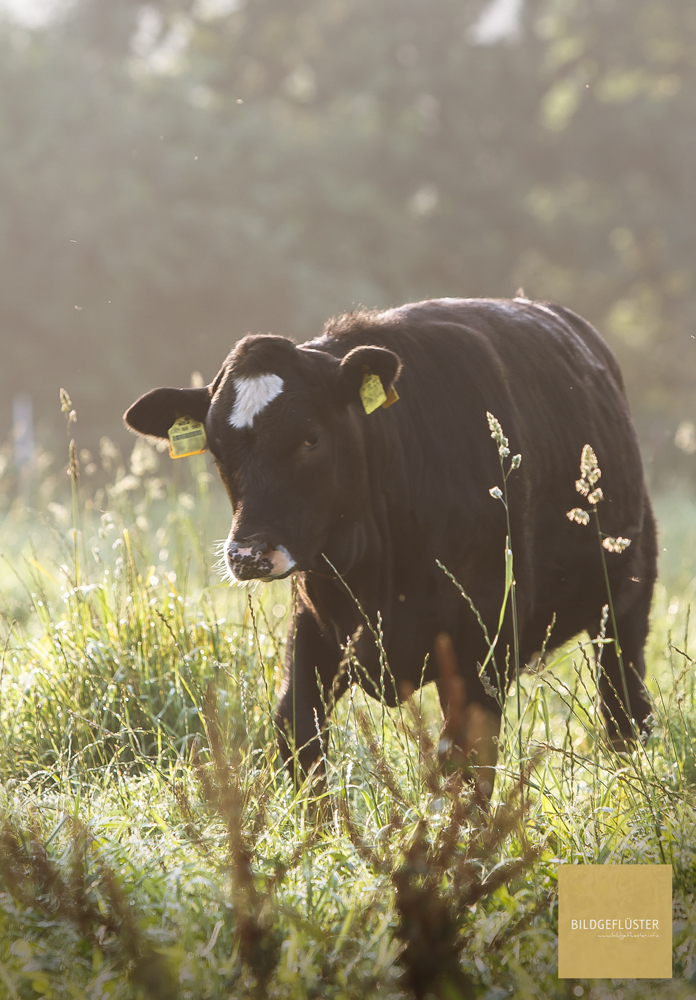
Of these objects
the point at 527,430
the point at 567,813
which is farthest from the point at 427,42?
the point at 567,813

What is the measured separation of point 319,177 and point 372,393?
17.3 meters

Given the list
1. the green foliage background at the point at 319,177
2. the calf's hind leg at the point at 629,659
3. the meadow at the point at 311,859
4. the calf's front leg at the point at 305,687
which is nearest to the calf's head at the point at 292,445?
the calf's front leg at the point at 305,687

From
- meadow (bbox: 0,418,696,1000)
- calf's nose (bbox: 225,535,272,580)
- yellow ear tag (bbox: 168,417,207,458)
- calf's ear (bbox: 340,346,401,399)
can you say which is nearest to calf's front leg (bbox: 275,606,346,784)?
meadow (bbox: 0,418,696,1000)

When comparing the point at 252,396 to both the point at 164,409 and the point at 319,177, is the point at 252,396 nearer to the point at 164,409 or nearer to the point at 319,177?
the point at 164,409

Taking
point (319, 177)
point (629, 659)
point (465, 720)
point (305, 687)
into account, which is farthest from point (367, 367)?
point (319, 177)

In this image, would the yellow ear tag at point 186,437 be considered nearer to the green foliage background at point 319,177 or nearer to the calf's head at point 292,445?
the calf's head at point 292,445

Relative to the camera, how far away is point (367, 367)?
11.1 ft

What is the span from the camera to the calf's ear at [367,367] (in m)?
3.31

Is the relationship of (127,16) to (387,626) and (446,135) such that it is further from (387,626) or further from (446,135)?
(387,626)

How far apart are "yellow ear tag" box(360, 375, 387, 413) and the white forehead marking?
0.96 ft

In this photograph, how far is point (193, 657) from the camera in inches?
Answer: 152

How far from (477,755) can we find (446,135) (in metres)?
20.6

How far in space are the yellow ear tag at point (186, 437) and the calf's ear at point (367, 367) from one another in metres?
0.58

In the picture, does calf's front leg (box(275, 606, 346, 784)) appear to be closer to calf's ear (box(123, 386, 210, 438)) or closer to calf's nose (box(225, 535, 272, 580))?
calf's nose (box(225, 535, 272, 580))
